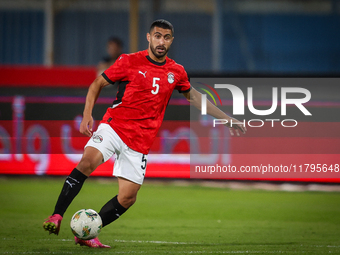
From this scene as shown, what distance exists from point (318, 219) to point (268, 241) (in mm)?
1544

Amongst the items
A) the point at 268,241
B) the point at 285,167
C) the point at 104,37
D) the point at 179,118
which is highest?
the point at 104,37

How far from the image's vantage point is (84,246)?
4340 millimetres

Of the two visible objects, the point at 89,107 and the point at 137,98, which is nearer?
the point at 89,107

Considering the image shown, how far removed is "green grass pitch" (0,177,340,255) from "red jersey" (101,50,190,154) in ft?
3.17

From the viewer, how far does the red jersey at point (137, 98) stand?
13.7 feet

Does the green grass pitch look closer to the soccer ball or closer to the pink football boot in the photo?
the soccer ball

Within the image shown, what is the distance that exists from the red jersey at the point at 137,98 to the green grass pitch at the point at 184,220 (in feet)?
3.17

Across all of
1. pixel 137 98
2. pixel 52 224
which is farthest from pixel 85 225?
pixel 137 98

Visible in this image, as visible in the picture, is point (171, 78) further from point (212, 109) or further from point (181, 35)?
point (181, 35)

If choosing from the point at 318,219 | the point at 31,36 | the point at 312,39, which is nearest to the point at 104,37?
the point at 31,36

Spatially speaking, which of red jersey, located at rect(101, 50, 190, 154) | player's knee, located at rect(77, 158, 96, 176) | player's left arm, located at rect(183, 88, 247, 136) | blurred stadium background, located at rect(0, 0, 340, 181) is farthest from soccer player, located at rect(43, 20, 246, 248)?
blurred stadium background, located at rect(0, 0, 340, 181)

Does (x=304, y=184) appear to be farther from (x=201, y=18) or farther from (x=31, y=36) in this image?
(x=31, y=36)

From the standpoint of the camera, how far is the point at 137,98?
418 centimetres

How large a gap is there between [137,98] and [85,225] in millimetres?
1113
